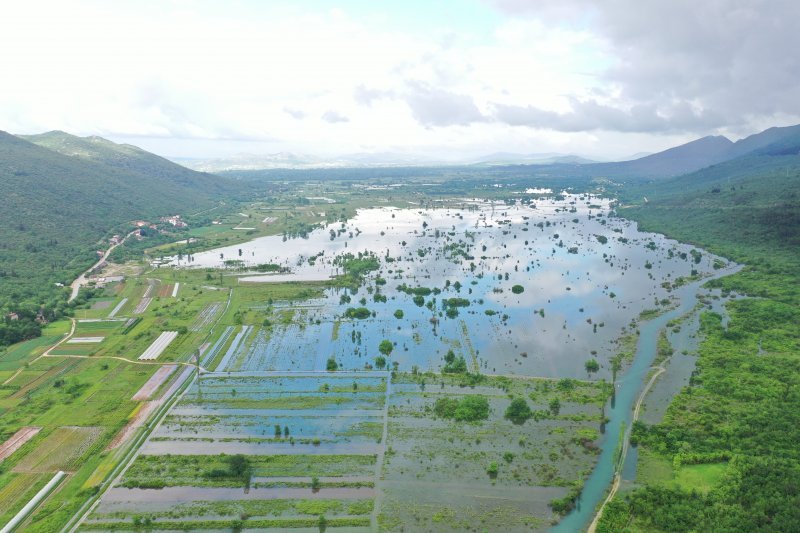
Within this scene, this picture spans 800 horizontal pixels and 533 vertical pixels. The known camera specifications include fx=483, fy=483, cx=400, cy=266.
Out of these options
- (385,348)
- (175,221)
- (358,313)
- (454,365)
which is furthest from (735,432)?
(175,221)

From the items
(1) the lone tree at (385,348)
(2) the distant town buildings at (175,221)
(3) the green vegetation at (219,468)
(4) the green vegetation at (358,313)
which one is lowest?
(3) the green vegetation at (219,468)

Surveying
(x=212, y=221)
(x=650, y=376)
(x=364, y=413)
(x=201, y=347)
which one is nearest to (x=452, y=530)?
(x=364, y=413)

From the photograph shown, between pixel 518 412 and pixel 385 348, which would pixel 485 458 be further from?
pixel 385 348

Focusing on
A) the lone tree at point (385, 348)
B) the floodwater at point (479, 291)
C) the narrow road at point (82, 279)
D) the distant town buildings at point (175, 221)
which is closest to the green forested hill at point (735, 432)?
the floodwater at point (479, 291)

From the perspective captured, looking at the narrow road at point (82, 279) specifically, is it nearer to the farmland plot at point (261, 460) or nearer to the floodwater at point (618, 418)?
the farmland plot at point (261, 460)

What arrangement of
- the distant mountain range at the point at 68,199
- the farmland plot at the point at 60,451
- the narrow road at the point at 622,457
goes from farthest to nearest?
Answer: the distant mountain range at the point at 68,199 → the farmland plot at the point at 60,451 → the narrow road at the point at 622,457

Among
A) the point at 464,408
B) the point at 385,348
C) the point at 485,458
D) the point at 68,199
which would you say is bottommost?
the point at 485,458

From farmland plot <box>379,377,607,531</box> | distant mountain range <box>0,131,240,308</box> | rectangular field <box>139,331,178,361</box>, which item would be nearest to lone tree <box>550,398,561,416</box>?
farmland plot <box>379,377,607,531</box>
